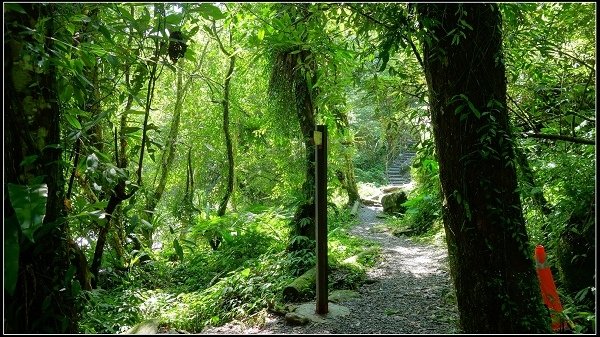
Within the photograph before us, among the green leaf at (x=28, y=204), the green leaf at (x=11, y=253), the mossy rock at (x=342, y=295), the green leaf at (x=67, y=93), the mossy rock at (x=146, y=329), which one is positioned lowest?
the mossy rock at (x=146, y=329)

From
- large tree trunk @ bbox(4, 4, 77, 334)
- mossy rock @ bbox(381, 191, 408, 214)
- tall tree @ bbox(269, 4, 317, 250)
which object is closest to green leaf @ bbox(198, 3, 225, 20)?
large tree trunk @ bbox(4, 4, 77, 334)

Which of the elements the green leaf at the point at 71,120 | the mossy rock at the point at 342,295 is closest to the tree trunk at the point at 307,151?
the mossy rock at the point at 342,295

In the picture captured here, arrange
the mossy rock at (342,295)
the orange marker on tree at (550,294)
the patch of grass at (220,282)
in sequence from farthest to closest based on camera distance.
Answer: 1. the mossy rock at (342,295)
2. the patch of grass at (220,282)
3. the orange marker on tree at (550,294)

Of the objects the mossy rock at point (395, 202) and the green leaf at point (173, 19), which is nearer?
the green leaf at point (173, 19)

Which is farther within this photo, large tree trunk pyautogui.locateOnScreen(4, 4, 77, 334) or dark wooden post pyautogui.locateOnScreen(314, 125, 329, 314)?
dark wooden post pyautogui.locateOnScreen(314, 125, 329, 314)

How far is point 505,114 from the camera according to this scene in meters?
2.95

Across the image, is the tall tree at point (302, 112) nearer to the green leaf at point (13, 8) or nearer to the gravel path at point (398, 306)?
the gravel path at point (398, 306)

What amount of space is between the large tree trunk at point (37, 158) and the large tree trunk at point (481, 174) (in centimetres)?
230

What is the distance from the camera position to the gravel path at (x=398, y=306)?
3.89 meters

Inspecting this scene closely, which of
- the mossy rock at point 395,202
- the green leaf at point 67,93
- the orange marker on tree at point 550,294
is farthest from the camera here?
the mossy rock at point 395,202

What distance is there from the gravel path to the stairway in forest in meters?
18.3

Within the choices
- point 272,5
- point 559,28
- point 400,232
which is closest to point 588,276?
point 559,28

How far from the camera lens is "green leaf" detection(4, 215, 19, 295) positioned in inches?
60.4

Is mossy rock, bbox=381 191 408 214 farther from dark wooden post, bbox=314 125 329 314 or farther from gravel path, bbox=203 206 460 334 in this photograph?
dark wooden post, bbox=314 125 329 314
